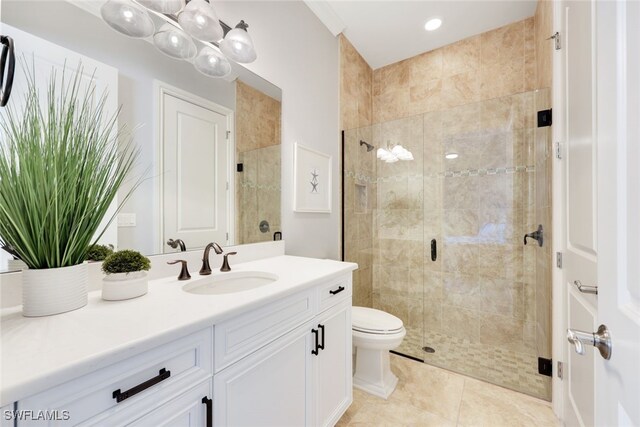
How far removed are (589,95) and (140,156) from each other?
69.3 inches

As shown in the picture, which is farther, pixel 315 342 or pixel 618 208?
pixel 315 342

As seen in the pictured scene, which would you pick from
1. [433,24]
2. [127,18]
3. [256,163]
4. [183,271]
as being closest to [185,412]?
[183,271]

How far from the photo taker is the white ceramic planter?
688 mm

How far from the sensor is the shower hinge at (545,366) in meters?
1.65

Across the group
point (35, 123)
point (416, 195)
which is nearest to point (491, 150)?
point (416, 195)

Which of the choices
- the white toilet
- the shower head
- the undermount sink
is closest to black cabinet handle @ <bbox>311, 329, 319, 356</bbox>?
the undermount sink

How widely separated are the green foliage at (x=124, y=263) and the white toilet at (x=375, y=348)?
4.34ft

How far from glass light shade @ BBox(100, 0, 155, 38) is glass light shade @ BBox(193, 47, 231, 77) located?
249 millimetres

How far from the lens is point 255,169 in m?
1.61

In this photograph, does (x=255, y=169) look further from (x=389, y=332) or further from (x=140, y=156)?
(x=389, y=332)

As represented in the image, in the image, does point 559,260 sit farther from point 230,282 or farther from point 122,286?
point 122,286

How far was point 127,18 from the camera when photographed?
0.99m

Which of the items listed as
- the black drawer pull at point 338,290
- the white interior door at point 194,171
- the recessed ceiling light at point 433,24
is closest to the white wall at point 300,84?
the white interior door at point 194,171

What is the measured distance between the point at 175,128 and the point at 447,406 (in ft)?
7.16
